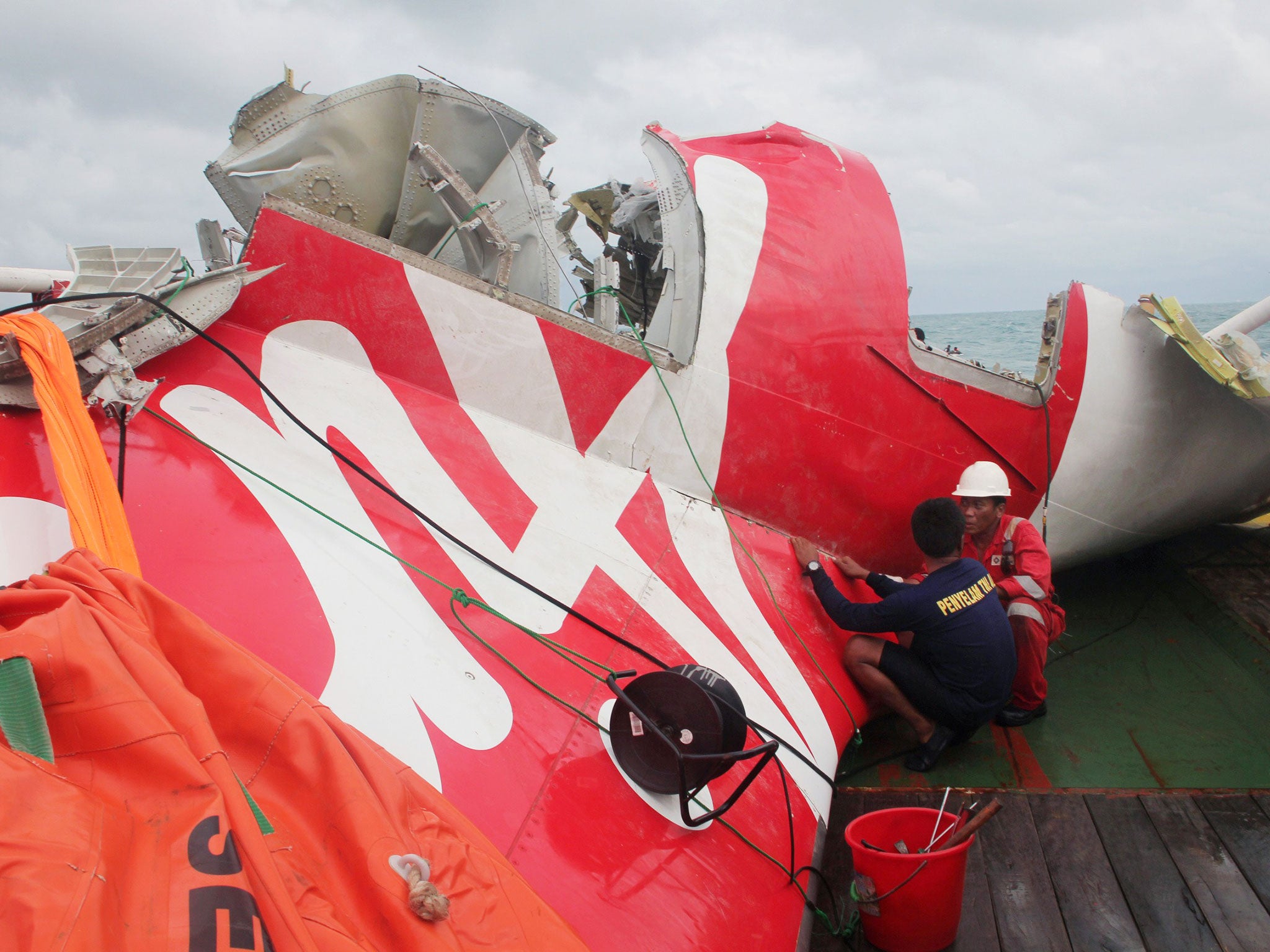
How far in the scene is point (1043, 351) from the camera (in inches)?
167

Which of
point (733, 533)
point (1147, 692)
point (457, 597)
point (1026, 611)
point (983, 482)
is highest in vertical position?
point (983, 482)

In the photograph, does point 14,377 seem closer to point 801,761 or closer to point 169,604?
point 169,604

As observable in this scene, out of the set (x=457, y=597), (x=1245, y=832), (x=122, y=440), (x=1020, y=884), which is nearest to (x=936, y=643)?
(x=1020, y=884)

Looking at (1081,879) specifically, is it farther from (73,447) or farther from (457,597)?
(73,447)

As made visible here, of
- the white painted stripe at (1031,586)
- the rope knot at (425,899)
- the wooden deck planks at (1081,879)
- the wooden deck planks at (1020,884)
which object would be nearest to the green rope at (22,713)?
the rope knot at (425,899)

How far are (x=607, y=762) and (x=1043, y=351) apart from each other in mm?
3298

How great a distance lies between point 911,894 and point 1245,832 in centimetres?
143

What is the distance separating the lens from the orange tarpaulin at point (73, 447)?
5.86 ft

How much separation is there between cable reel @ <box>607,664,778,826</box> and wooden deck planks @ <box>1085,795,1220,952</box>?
1.35 metres

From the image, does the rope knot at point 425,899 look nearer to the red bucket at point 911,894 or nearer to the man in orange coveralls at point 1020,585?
the red bucket at point 911,894

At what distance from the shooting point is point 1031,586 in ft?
12.4

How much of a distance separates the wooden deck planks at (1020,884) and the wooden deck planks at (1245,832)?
1.97 ft

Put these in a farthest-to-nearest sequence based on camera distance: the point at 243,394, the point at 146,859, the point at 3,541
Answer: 1. the point at 243,394
2. the point at 3,541
3. the point at 146,859

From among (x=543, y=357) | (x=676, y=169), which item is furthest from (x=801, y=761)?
(x=676, y=169)
